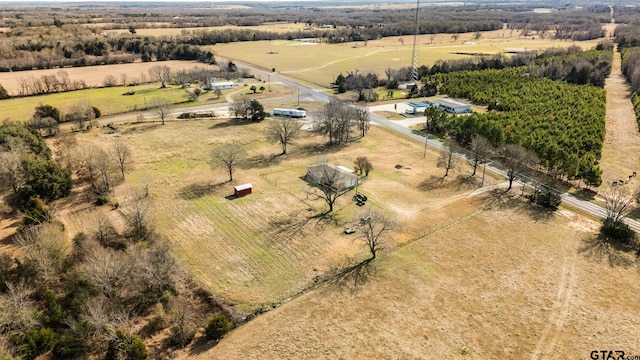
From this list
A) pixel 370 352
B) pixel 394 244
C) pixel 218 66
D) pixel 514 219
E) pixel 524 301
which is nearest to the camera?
pixel 370 352

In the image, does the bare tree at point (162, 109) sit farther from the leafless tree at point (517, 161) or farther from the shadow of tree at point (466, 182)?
the leafless tree at point (517, 161)

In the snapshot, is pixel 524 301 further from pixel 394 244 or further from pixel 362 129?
pixel 362 129

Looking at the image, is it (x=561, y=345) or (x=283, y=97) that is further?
(x=283, y=97)

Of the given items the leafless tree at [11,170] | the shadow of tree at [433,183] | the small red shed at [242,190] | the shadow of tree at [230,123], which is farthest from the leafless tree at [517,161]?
the leafless tree at [11,170]

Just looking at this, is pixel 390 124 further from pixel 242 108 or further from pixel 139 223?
pixel 139 223

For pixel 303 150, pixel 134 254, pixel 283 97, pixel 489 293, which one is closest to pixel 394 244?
pixel 489 293

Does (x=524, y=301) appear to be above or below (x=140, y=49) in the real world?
below
